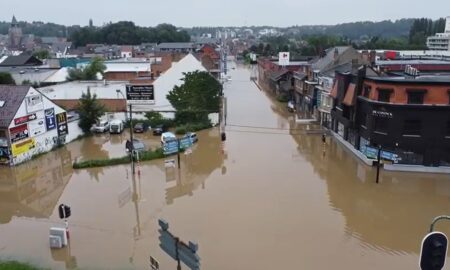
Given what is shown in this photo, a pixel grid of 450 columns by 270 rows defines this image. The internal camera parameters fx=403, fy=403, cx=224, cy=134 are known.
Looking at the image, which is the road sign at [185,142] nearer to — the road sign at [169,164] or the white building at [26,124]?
the road sign at [169,164]

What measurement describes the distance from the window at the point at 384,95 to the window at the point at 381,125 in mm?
1266

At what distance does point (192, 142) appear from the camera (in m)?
32.0

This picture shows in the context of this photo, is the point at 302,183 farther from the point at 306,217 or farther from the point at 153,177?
the point at 153,177

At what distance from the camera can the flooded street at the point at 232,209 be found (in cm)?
1566

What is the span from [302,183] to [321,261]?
886 centimetres

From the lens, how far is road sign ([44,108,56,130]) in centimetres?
3080

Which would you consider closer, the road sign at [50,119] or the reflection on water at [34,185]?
the reflection on water at [34,185]

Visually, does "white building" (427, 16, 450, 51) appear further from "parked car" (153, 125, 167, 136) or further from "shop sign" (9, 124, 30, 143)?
"shop sign" (9, 124, 30, 143)

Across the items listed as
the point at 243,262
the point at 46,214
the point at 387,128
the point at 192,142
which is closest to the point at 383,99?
the point at 387,128

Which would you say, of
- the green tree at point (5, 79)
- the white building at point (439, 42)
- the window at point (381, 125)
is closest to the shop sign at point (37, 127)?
the green tree at point (5, 79)

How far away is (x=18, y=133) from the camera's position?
90.5 feet

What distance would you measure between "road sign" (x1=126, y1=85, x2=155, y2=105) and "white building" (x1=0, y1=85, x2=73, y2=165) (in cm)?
996

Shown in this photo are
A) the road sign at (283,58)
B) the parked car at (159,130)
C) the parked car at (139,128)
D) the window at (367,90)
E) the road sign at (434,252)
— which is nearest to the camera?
the road sign at (434,252)

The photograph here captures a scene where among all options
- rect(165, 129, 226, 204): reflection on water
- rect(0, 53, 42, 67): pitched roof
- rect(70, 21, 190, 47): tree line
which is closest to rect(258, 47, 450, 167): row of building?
rect(165, 129, 226, 204): reflection on water
